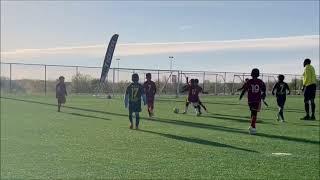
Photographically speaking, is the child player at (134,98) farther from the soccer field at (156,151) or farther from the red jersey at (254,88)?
the red jersey at (254,88)

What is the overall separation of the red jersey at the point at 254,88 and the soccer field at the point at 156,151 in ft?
3.36

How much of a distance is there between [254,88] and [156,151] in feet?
16.3

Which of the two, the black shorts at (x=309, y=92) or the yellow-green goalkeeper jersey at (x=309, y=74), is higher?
the yellow-green goalkeeper jersey at (x=309, y=74)

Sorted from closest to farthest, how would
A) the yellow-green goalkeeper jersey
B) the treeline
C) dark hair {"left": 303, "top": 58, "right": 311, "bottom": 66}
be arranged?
1. dark hair {"left": 303, "top": 58, "right": 311, "bottom": 66}
2. the yellow-green goalkeeper jersey
3. the treeline

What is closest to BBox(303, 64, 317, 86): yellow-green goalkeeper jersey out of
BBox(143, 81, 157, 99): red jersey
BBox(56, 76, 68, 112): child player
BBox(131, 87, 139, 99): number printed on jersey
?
BBox(143, 81, 157, 99): red jersey

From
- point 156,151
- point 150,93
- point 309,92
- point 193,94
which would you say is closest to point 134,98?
point 156,151

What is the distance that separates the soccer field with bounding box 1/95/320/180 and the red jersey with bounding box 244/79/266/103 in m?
1.02

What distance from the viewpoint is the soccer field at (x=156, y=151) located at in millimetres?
9250

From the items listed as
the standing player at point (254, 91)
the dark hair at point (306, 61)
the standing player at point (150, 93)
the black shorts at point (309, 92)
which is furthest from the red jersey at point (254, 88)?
the standing player at point (150, 93)

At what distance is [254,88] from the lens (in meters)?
15.7

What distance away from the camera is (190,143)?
Result: 43.7 ft

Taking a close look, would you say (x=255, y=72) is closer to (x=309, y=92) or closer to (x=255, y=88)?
(x=255, y=88)

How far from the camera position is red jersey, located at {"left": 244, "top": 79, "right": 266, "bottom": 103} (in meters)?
15.7

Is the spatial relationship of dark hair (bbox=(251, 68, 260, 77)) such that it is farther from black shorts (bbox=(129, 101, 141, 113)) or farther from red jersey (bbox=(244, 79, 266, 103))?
black shorts (bbox=(129, 101, 141, 113))
